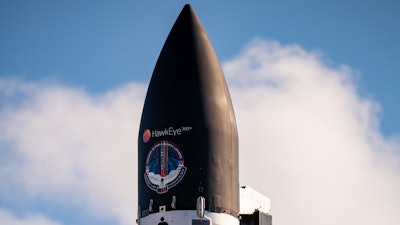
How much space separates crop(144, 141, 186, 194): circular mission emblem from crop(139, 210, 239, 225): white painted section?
1.44 metres

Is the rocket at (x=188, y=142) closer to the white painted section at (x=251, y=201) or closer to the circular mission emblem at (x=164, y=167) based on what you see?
the circular mission emblem at (x=164, y=167)

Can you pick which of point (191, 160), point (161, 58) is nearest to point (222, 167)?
point (191, 160)

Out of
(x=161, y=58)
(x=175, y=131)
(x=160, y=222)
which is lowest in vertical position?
(x=160, y=222)

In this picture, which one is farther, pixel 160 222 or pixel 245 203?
pixel 245 203

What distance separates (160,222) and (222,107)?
790 centimetres

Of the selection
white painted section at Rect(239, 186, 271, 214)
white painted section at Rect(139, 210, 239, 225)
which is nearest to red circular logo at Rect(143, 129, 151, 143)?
white painted section at Rect(139, 210, 239, 225)

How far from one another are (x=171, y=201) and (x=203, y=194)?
1867mm

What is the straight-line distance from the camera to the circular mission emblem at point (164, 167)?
76.4 m

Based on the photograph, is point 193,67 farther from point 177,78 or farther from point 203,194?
point 203,194

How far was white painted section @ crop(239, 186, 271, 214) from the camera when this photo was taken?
272 ft

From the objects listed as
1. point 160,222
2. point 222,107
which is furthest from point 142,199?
point 222,107

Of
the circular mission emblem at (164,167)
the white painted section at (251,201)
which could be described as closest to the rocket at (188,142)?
the circular mission emblem at (164,167)

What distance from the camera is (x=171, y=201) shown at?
76062mm

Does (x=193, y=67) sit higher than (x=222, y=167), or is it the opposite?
(x=193, y=67)
